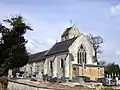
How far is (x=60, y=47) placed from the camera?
9588 centimetres

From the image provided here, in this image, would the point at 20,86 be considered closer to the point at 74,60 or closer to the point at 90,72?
the point at 74,60

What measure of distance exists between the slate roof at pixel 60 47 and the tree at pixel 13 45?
2536 cm

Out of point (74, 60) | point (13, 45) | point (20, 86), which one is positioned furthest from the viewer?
point (74, 60)

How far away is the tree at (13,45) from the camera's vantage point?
64188 millimetres

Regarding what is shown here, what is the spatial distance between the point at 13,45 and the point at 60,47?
107 feet

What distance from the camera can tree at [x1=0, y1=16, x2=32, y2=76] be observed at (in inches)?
2527

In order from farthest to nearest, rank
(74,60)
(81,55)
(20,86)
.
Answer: (81,55), (74,60), (20,86)

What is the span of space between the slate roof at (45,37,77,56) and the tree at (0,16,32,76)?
83.2ft

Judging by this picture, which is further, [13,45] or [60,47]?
[60,47]

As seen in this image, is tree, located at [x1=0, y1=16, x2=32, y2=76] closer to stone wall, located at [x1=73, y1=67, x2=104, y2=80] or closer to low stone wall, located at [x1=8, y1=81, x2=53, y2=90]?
low stone wall, located at [x1=8, y1=81, x2=53, y2=90]

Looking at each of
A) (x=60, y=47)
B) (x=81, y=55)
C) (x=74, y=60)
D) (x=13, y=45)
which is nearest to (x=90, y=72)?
(x=74, y=60)

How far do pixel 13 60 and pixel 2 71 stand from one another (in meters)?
3.55

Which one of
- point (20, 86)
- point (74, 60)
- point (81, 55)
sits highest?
point (81, 55)

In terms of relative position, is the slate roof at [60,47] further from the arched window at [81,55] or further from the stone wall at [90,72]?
the stone wall at [90,72]
